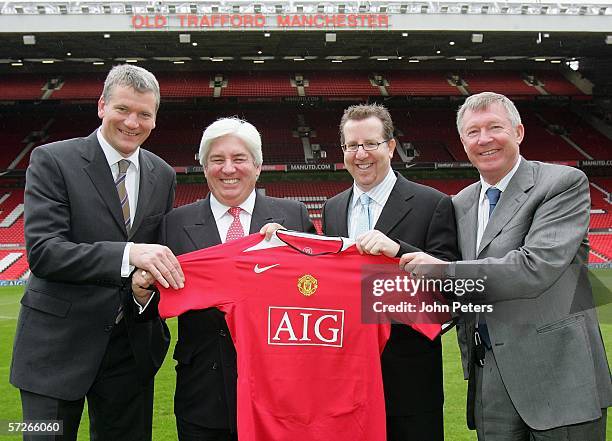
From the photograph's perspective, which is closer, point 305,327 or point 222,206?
point 305,327

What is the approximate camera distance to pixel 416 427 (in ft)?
8.75

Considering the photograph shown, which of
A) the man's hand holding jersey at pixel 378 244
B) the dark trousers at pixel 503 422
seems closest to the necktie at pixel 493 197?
the man's hand holding jersey at pixel 378 244

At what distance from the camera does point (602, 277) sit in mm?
15773

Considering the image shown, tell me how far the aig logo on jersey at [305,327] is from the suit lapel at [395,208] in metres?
0.52

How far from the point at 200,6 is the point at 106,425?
1959 centimetres

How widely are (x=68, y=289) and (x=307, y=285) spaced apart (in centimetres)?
123

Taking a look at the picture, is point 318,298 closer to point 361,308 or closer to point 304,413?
point 361,308

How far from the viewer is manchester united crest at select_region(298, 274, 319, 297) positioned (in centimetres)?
261

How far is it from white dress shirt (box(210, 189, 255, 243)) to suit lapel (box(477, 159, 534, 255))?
118 cm

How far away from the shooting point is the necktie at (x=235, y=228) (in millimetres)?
2799

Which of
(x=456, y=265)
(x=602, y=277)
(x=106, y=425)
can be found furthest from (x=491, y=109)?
(x=602, y=277)

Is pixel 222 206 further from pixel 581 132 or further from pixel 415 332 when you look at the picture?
pixel 581 132

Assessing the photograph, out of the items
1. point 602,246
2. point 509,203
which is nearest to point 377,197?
point 509,203
